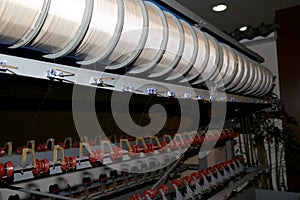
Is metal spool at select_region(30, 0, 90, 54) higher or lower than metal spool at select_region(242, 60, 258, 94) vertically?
lower

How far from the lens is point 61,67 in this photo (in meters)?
0.75

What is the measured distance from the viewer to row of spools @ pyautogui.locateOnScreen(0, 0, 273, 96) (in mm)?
608

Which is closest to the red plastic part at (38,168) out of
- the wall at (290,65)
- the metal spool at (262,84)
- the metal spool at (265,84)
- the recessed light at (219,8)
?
the metal spool at (262,84)

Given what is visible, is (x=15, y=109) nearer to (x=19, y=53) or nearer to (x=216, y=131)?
(x=19, y=53)

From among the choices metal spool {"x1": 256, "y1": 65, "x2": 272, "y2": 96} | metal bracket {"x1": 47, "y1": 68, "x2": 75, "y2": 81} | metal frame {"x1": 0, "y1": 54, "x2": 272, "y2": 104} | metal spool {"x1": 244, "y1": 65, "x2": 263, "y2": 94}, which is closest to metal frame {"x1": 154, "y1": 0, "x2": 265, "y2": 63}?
metal spool {"x1": 244, "y1": 65, "x2": 263, "y2": 94}

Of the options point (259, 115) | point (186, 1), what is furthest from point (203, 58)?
point (259, 115)

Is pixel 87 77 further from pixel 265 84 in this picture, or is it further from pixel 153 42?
pixel 265 84

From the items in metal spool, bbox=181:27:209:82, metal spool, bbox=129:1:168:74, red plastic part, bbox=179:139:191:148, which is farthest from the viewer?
red plastic part, bbox=179:139:191:148

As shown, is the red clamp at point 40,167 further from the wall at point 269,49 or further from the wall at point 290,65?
the wall at point 269,49

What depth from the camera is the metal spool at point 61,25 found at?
64cm

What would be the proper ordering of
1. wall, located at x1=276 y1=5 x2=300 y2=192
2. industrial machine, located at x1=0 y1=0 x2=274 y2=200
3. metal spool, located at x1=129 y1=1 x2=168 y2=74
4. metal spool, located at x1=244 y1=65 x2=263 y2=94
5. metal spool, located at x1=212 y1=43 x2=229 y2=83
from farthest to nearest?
wall, located at x1=276 y1=5 x2=300 y2=192
metal spool, located at x1=244 y1=65 x2=263 y2=94
metal spool, located at x1=212 y1=43 x2=229 y2=83
metal spool, located at x1=129 y1=1 x2=168 y2=74
industrial machine, located at x1=0 y1=0 x2=274 y2=200

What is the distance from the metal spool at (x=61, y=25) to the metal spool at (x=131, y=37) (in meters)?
0.18

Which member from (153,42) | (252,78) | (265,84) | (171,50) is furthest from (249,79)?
(153,42)

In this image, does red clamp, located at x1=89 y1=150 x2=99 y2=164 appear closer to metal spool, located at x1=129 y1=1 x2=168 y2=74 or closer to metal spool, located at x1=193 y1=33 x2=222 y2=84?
metal spool, located at x1=129 y1=1 x2=168 y2=74
